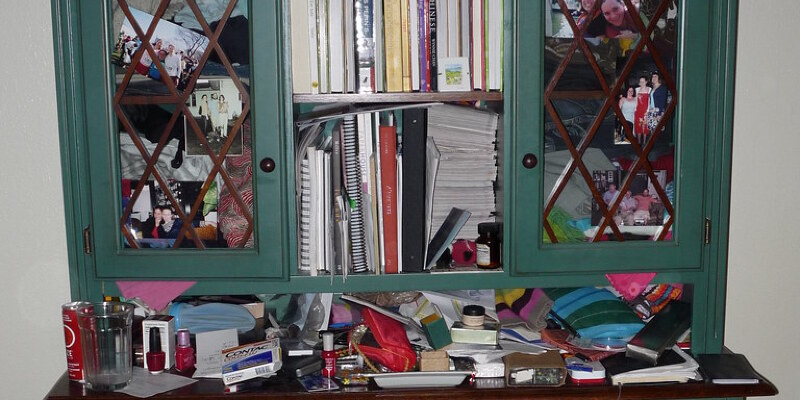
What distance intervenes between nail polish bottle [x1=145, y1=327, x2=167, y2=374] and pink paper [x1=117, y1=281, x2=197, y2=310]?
2.7 inches

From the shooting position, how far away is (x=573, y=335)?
186cm

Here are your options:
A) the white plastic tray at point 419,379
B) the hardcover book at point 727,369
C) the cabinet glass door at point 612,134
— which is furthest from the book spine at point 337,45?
the hardcover book at point 727,369

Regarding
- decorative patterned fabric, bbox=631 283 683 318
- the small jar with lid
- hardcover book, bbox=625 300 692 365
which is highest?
the small jar with lid

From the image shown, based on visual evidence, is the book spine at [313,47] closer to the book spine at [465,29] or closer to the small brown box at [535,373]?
the book spine at [465,29]

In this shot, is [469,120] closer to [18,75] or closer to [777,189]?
[777,189]

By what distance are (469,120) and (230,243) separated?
0.66 metres

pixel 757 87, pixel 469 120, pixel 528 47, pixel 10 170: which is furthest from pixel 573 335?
pixel 10 170

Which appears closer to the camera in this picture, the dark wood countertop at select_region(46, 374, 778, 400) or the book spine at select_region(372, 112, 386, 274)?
the dark wood countertop at select_region(46, 374, 778, 400)

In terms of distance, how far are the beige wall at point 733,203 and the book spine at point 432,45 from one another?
896 mm

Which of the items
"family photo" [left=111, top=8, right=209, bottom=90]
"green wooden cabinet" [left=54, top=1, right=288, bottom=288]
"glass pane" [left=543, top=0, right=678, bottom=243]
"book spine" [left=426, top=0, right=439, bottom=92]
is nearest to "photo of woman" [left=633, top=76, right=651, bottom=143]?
"glass pane" [left=543, top=0, right=678, bottom=243]

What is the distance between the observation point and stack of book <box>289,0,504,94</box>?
168cm

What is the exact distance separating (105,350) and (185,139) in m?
0.53

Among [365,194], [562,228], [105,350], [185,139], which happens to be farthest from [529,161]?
[105,350]

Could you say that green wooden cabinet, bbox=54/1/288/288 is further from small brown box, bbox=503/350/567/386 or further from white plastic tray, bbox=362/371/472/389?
small brown box, bbox=503/350/567/386
